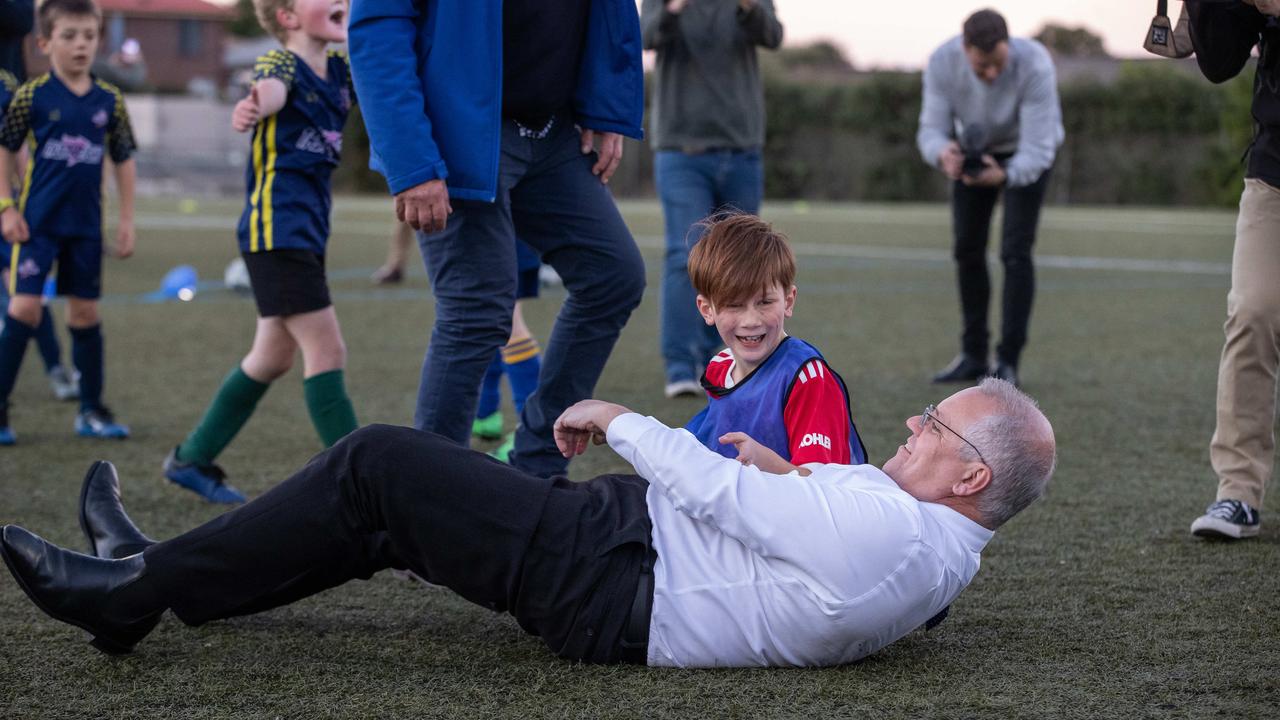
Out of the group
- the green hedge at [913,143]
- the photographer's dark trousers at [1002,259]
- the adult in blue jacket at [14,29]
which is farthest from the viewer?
the green hedge at [913,143]

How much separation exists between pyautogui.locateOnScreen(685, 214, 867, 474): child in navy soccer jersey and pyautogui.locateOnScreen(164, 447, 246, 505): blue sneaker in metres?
1.83

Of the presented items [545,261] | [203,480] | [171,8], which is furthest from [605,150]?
[171,8]

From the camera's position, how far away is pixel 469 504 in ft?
8.68

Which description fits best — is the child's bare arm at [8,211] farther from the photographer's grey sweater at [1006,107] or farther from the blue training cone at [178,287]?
the blue training cone at [178,287]

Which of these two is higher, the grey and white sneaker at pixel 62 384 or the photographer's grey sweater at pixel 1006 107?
the photographer's grey sweater at pixel 1006 107

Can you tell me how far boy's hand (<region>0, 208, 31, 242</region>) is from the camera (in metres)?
5.31

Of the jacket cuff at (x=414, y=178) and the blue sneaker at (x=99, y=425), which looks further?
the blue sneaker at (x=99, y=425)

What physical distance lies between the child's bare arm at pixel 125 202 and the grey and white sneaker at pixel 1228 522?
405 cm

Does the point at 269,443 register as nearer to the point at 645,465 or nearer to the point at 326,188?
the point at 326,188

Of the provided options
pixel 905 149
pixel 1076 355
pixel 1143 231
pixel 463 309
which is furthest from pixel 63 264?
pixel 905 149

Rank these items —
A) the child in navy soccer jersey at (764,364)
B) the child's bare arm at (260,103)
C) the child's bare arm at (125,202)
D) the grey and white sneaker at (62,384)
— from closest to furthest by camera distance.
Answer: the child in navy soccer jersey at (764,364), the child's bare arm at (260,103), the child's bare arm at (125,202), the grey and white sneaker at (62,384)

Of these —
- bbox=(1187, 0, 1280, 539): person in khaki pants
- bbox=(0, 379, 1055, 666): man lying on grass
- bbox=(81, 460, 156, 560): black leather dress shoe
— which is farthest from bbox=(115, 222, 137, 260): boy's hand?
bbox=(1187, 0, 1280, 539): person in khaki pants

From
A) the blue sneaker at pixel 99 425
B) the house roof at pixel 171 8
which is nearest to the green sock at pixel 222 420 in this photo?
the blue sneaker at pixel 99 425

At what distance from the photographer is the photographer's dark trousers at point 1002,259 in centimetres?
689
